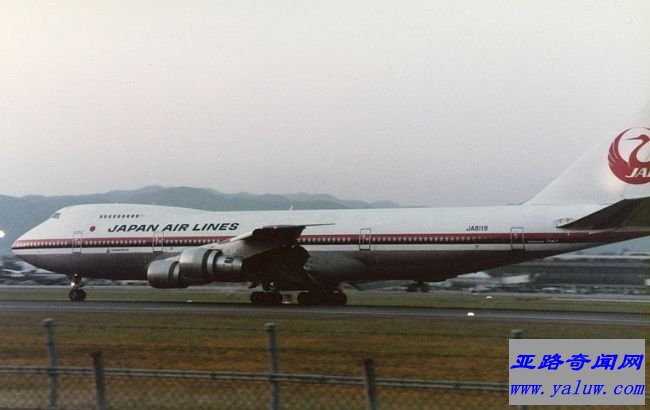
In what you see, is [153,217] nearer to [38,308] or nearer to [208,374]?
[38,308]

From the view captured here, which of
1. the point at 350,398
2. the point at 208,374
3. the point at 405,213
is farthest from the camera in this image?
the point at 405,213

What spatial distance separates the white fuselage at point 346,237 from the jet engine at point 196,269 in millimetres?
2571

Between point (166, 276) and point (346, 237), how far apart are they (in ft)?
22.0

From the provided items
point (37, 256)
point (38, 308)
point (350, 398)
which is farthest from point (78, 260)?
point (350, 398)

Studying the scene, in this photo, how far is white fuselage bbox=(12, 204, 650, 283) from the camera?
28.1 meters

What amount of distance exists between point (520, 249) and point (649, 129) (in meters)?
5.90

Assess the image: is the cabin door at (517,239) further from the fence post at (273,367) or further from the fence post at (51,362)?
the fence post at (51,362)

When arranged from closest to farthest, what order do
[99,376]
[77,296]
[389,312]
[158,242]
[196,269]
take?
[99,376] → [389,312] → [196,269] → [158,242] → [77,296]

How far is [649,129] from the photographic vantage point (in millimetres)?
28297

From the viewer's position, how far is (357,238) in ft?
100

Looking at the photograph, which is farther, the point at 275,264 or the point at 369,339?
the point at 275,264

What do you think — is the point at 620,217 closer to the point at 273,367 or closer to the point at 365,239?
the point at 365,239

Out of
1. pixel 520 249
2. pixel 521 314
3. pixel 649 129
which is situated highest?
pixel 649 129

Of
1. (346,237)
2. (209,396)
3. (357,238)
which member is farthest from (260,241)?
(209,396)
